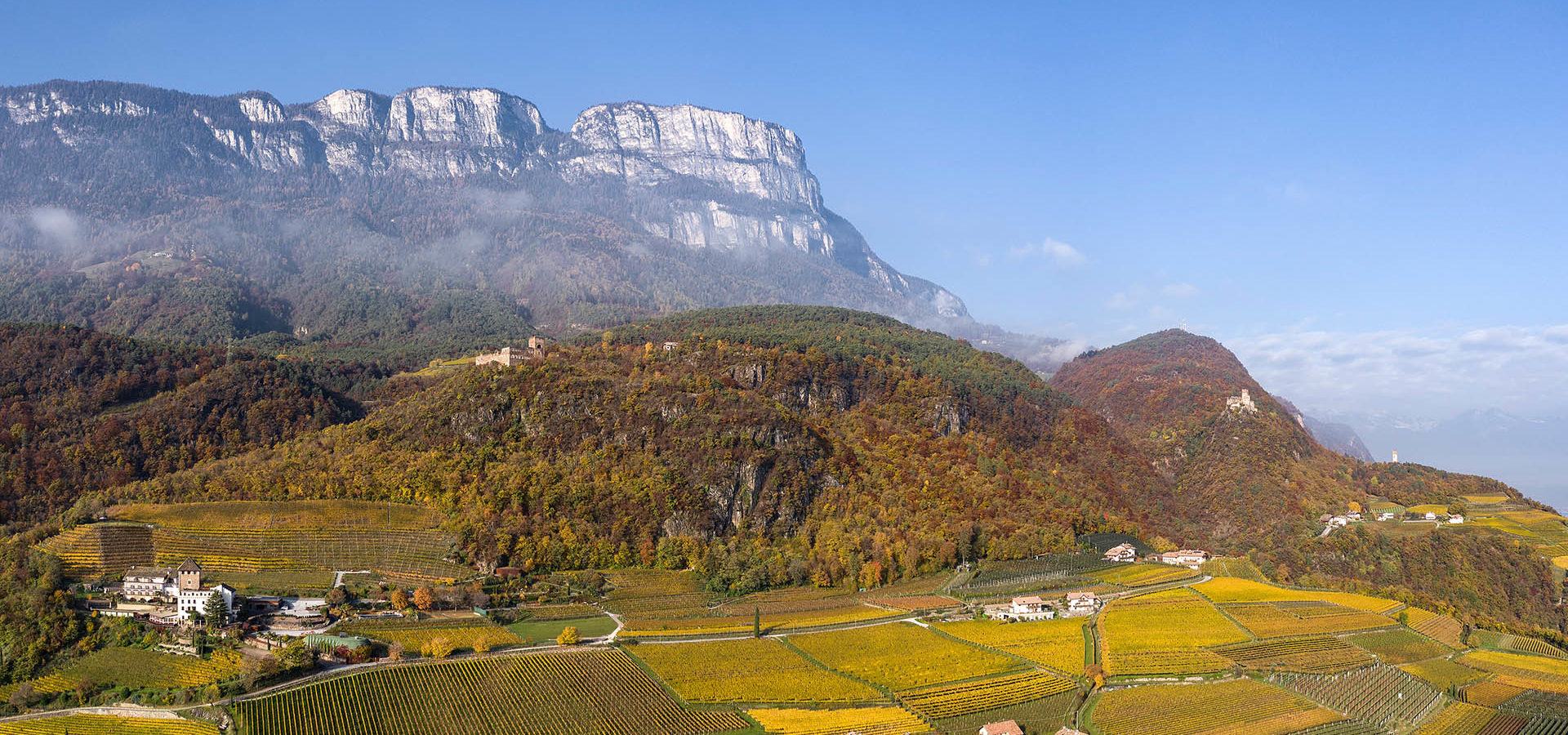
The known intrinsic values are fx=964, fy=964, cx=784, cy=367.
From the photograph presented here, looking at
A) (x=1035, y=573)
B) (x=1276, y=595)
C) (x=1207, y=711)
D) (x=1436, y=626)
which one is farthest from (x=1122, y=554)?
(x=1207, y=711)

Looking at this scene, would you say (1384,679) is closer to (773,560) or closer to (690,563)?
(773,560)

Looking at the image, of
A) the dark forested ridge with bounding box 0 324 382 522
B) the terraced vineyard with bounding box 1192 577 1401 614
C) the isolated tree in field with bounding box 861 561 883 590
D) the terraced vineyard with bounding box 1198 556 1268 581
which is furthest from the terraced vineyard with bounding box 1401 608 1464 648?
the dark forested ridge with bounding box 0 324 382 522

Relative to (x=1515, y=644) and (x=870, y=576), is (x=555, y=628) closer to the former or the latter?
(x=870, y=576)

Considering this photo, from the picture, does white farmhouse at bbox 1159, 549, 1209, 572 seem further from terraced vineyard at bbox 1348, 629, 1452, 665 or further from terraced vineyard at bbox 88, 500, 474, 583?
terraced vineyard at bbox 88, 500, 474, 583

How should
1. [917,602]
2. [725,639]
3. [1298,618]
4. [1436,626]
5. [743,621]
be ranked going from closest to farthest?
[725,639] < [743,621] < [1298,618] < [1436,626] < [917,602]

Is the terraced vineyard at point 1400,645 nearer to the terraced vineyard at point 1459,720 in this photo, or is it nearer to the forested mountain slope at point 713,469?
the terraced vineyard at point 1459,720

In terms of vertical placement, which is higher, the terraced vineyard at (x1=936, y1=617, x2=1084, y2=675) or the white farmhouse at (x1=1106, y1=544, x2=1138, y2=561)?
the white farmhouse at (x1=1106, y1=544, x2=1138, y2=561)

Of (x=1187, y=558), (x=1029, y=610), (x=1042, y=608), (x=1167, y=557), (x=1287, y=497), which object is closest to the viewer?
(x=1029, y=610)
